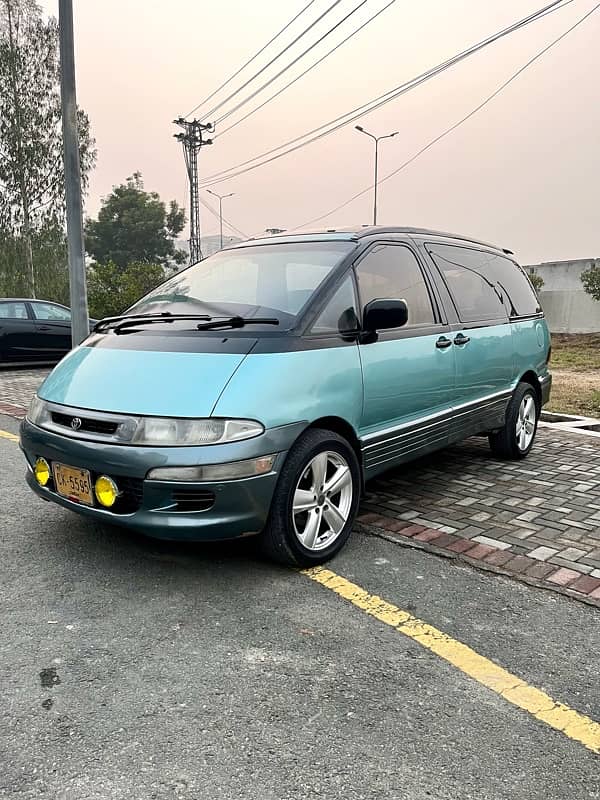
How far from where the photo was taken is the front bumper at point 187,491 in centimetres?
278

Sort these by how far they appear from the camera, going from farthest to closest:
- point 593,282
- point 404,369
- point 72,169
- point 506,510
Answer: point 593,282, point 72,169, point 506,510, point 404,369

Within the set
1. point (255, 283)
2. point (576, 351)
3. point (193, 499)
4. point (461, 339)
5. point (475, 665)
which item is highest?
point (255, 283)

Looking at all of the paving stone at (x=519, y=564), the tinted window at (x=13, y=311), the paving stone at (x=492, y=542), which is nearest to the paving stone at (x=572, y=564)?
the paving stone at (x=519, y=564)

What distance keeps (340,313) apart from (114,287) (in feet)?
47.3

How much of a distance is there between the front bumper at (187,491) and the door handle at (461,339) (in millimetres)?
1889

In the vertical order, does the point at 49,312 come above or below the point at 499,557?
above

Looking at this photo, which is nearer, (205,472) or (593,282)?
(205,472)

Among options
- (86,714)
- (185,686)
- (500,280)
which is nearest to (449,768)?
(185,686)

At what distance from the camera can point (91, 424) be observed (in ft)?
9.83

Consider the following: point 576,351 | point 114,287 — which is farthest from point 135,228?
point 576,351

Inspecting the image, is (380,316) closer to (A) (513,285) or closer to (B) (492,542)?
(B) (492,542)

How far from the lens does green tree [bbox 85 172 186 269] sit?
58906 millimetres

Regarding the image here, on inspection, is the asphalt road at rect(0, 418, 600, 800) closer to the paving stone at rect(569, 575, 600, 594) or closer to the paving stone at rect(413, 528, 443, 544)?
the paving stone at rect(569, 575, 600, 594)

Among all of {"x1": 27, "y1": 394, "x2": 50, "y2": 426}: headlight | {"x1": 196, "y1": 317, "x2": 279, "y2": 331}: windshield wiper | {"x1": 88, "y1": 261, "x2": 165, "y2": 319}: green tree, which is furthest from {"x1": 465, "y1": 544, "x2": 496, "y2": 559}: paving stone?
{"x1": 88, "y1": 261, "x2": 165, "y2": 319}: green tree
